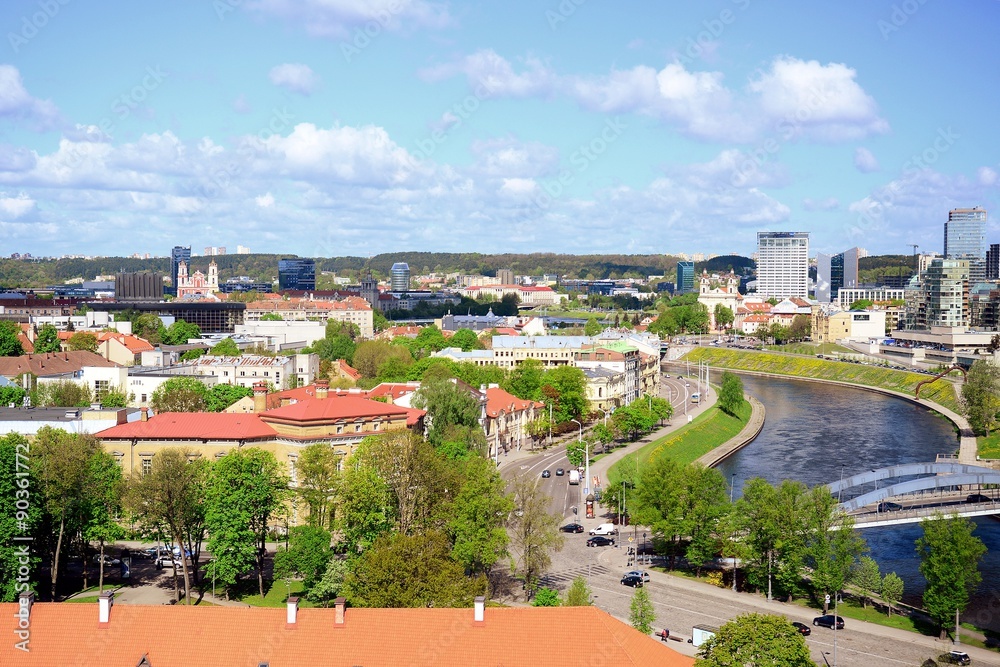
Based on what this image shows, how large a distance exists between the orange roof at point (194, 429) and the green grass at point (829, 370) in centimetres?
4921

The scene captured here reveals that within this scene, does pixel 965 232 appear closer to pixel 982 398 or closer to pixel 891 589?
pixel 982 398

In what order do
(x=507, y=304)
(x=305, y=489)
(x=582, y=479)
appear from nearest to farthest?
(x=305, y=489), (x=582, y=479), (x=507, y=304)

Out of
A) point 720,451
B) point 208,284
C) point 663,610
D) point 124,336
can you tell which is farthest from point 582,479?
point 208,284

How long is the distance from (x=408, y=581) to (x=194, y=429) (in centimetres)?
1437

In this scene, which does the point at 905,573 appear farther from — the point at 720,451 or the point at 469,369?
the point at 469,369

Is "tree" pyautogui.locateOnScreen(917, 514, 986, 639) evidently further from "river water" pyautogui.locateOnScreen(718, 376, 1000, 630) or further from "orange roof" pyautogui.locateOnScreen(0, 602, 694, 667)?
"orange roof" pyautogui.locateOnScreen(0, 602, 694, 667)

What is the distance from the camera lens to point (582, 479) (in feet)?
147

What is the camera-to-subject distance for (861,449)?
181 feet

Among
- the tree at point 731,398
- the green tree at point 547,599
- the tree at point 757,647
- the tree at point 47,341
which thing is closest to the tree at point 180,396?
the tree at point 47,341

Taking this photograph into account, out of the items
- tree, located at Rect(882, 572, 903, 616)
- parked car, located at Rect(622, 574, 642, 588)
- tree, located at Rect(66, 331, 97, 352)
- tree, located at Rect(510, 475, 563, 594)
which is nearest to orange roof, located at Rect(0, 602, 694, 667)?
tree, located at Rect(510, 475, 563, 594)

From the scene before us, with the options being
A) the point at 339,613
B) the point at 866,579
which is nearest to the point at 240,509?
the point at 339,613

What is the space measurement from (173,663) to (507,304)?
15434 cm

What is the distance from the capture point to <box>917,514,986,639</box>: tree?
25906 mm

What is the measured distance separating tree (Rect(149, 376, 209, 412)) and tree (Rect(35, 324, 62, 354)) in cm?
2322
